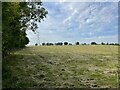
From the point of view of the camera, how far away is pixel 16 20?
25.6 meters

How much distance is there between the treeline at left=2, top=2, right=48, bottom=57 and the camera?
2019 cm

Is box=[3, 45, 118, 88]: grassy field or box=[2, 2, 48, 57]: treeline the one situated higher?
box=[2, 2, 48, 57]: treeline

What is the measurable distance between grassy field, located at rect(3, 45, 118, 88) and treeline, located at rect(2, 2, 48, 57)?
5.54ft

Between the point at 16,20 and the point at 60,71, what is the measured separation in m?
5.59

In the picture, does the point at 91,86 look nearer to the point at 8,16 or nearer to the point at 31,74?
the point at 31,74

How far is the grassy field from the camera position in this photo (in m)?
20.7

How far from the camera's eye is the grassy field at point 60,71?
2067 cm

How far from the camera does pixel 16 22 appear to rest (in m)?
25.6

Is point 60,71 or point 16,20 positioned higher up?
point 16,20

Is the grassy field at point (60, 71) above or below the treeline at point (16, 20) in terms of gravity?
below

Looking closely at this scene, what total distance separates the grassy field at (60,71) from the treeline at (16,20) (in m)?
1.69

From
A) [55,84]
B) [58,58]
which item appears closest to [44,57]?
[58,58]

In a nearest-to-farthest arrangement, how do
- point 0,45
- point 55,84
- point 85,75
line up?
1. point 0,45
2. point 55,84
3. point 85,75

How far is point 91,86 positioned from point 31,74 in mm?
5167
